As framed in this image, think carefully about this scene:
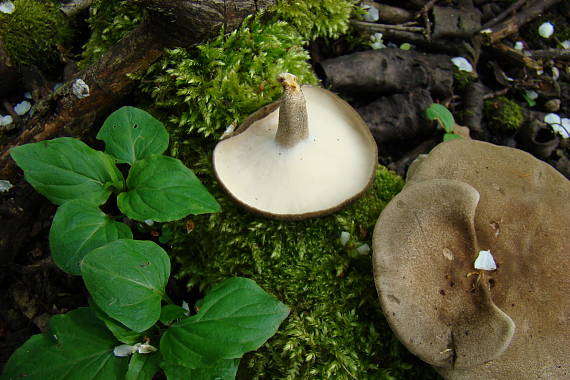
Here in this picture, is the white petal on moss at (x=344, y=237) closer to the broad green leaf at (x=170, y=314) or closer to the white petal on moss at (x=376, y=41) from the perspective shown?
the broad green leaf at (x=170, y=314)

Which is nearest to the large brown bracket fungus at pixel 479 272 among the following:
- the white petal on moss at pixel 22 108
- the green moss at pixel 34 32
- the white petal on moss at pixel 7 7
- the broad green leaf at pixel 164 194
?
the broad green leaf at pixel 164 194

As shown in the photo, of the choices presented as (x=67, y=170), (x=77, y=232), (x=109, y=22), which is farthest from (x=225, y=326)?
(x=109, y=22)

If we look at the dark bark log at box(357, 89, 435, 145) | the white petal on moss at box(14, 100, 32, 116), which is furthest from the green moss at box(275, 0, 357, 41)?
the white petal on moss at box(14, 100, 32, 116)

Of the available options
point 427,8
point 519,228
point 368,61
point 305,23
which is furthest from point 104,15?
point 519,228

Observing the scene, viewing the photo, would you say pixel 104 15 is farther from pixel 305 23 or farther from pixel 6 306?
pixel 6 306

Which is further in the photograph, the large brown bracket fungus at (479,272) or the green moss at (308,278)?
the green moss at (308,278)

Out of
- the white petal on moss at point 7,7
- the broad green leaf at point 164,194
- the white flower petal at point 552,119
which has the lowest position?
the white flower petal at point 552,119
